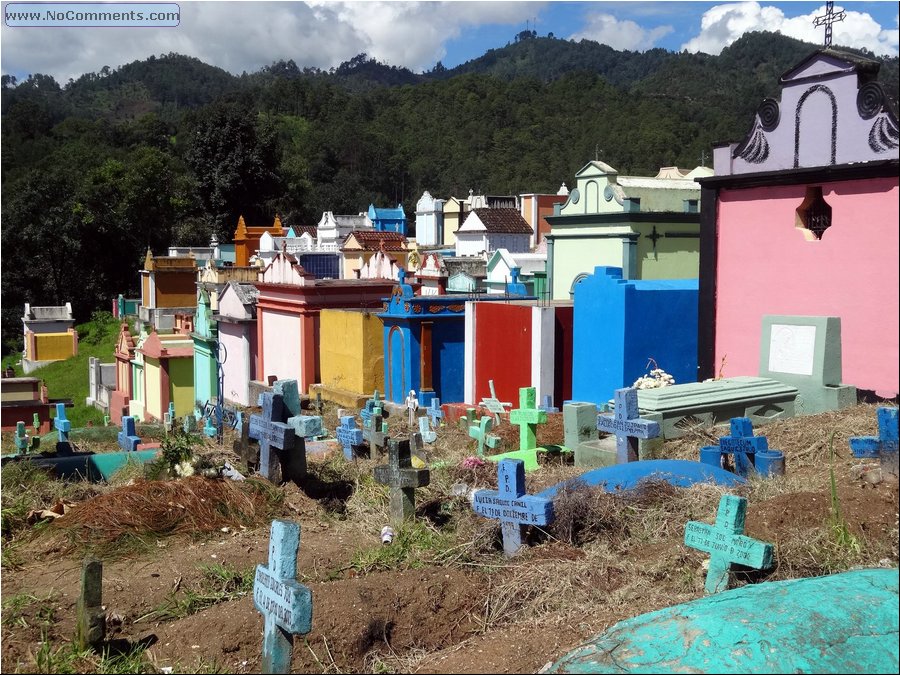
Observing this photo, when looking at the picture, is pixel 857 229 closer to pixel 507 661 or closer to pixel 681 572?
pixel 681 572

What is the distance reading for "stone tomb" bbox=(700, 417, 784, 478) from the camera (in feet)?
22.4

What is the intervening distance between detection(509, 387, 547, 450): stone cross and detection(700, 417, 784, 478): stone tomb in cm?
198

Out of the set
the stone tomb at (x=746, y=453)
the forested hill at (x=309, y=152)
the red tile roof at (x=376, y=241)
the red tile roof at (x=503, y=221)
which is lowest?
the stone tomb at (x=746, y=453)

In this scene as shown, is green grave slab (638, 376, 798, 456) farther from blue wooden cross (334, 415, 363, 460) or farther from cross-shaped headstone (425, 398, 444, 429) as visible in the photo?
cross-shaped headstone (425, 398, 444, 429)

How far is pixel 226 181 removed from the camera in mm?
54125

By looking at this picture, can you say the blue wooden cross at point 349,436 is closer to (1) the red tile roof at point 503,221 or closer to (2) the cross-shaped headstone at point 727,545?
(2) the cross-shaped headstone at point 727,545

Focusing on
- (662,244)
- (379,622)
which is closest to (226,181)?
(662,244)

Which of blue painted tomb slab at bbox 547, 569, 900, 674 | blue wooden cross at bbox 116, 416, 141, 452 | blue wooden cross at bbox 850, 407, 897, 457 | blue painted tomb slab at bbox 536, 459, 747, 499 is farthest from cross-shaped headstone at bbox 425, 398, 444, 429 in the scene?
blue painted tomb slab at bbox 547, 569, 900, 674

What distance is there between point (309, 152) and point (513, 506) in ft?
252

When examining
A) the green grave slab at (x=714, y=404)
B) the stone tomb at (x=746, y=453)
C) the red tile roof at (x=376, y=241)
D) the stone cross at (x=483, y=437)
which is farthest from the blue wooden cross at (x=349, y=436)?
the red tile roof at (x=376, y=241)

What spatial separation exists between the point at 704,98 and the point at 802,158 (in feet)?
202

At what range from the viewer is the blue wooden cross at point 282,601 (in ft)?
12.4

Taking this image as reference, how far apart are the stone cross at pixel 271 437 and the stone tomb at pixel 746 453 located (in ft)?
11.3

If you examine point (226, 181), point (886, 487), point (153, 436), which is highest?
point (226, 181)
